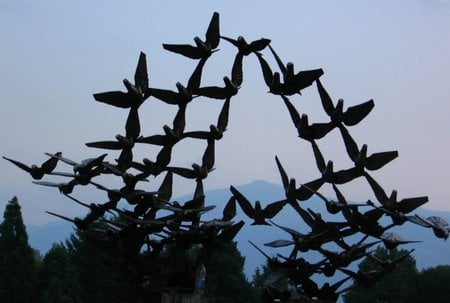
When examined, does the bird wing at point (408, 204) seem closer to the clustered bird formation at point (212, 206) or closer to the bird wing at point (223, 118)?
the clustered bird formation at point (212, 206)

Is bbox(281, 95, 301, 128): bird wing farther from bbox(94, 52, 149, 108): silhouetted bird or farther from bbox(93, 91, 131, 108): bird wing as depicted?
bbox(93, 91, 131, 108): bird wing

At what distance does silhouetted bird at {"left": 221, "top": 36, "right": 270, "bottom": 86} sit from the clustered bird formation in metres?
0.02

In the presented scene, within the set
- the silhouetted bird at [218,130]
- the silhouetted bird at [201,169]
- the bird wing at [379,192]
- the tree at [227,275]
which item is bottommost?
the bird wing at [379,192]

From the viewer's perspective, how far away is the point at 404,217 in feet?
42.1

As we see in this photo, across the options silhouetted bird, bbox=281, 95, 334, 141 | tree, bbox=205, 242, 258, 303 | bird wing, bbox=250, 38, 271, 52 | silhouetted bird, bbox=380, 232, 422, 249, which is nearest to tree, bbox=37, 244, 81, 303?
tree, bbox=205, 242, 258, 303

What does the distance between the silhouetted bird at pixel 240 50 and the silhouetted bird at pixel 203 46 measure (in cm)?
16

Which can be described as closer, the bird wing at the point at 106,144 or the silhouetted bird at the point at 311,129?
the silhouetted bird at the point at 311,129

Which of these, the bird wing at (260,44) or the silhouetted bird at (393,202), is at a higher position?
the bird wing at (260,44)

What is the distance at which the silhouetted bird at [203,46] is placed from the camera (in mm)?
14211

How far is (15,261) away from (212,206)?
3530 cm

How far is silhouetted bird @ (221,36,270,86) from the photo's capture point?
14062 millimetres

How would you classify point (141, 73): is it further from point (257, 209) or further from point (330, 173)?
point (330, 173)

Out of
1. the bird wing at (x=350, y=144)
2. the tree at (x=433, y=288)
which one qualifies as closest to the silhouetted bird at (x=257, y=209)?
the bird wing at (x=350, y=144)

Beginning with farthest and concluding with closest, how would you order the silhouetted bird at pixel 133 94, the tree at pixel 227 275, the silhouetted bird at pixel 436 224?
the tree at pixel 227 275, the silhouetted bird at pixel 133 94, the silhouetted bird at pixel 436 224
